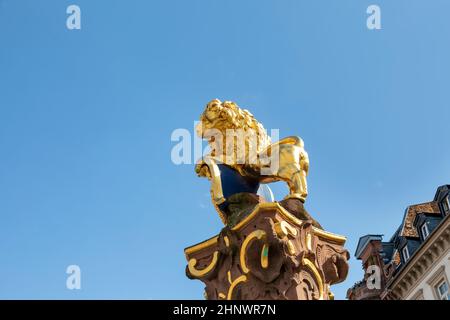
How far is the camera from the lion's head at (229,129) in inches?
274

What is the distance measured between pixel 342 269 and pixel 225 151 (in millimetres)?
2029

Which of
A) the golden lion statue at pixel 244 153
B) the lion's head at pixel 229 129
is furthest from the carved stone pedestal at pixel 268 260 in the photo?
the lion's head at pixel 229 129

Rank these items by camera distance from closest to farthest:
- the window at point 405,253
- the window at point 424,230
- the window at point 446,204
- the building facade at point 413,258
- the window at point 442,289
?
the window at point 442,289 → the building facade at point 413,258 → the window at point 446,204 → the window at point 424,230 → the window at point 405,253

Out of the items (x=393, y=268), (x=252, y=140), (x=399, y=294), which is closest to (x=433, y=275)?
(x=399, y=294)

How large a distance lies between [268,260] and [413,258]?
2987 centimetres

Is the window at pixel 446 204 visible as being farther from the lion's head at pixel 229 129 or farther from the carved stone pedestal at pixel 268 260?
the carved stone pedestal at pixel 268 260

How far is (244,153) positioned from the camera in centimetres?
690

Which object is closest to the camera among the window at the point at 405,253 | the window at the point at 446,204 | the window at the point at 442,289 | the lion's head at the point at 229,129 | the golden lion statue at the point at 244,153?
the golden lion statue at the point at 244,153

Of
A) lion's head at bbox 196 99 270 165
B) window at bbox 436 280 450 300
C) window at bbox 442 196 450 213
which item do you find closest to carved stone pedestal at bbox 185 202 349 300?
lion's head at bbox 196 99 270 165

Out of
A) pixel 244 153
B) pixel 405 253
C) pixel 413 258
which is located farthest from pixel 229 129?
pixel 405 253

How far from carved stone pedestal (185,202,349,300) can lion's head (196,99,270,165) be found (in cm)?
129

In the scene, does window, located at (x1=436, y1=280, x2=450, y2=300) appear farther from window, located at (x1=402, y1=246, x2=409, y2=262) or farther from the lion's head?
the lion's head

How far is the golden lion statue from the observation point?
6.64m

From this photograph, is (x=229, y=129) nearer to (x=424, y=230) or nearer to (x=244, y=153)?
(x=244, y=153)
